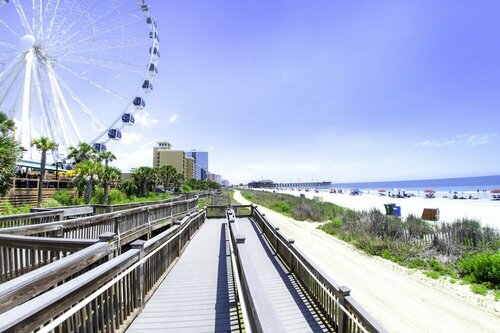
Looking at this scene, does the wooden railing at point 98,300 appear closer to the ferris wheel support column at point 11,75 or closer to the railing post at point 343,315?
the railing post at point 343,315

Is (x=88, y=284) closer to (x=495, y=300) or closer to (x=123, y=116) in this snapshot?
(x=495, y=300)

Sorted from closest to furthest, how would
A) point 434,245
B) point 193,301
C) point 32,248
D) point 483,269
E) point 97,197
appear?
point 32,248 < point 193,301 < point 483,269 < point 434,245 < point 97,197

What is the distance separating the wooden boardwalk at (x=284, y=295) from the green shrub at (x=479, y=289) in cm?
575

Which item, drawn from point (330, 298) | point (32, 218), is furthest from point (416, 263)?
point (32, 218)

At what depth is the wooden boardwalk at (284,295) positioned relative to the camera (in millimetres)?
5664

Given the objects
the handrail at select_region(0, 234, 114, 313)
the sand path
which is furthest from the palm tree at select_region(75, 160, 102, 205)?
the handrail at select_region(0, 234, 114, 313)

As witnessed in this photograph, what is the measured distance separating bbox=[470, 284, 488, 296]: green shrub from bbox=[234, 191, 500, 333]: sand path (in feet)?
0.83

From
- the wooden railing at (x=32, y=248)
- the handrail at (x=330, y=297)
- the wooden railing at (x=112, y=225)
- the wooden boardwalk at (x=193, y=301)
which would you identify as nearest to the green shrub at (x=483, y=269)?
the handrail at (x=330, y=297)

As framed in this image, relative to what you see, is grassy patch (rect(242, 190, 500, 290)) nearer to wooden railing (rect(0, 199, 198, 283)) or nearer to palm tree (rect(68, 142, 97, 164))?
wooden railing (rect(0, 199, 198, 283))

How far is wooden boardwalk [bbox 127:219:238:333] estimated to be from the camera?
4336 millimetres

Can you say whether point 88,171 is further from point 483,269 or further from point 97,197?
point 483,269

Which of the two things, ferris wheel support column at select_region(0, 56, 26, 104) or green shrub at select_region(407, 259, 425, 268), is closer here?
green shrub at select_region(407, 259, 425, 268)

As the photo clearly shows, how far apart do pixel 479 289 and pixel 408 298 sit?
2501 millimetres

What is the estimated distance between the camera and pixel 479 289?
857 cm
